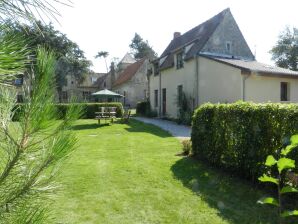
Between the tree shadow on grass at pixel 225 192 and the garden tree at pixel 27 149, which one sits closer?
the garden tree at pixel 27 149

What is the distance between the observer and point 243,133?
22.2ft

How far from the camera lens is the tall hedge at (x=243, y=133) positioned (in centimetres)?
578

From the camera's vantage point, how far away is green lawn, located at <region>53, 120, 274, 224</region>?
4.75 metres

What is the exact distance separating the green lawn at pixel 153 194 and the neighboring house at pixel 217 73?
32.1 feet

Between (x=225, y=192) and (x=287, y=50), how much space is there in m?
54.4

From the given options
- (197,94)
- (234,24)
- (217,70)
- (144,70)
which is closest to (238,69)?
(217,70)

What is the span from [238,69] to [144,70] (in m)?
26.8

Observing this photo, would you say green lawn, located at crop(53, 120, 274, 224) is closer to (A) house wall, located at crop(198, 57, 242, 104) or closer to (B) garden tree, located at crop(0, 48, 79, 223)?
(B) garden tree, located at crop(0, 48, 79, 223)

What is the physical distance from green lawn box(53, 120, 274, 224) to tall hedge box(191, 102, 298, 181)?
1.27 ft

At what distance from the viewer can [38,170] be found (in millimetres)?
1329

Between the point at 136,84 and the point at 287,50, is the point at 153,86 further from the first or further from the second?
the point at 287,50

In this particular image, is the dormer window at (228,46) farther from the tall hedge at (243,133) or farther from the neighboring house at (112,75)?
the neighboring house at (112,75)

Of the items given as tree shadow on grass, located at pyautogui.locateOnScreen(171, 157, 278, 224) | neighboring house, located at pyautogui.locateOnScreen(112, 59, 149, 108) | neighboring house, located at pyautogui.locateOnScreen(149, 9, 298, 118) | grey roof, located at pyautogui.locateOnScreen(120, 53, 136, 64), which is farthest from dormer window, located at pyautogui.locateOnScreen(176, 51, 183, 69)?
grey roof, located at pyautogui.locateOnScreen(120, 53, 136, 64)

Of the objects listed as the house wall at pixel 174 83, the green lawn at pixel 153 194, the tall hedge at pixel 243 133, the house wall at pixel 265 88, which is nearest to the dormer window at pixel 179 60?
the house wall at pixel 174 83
